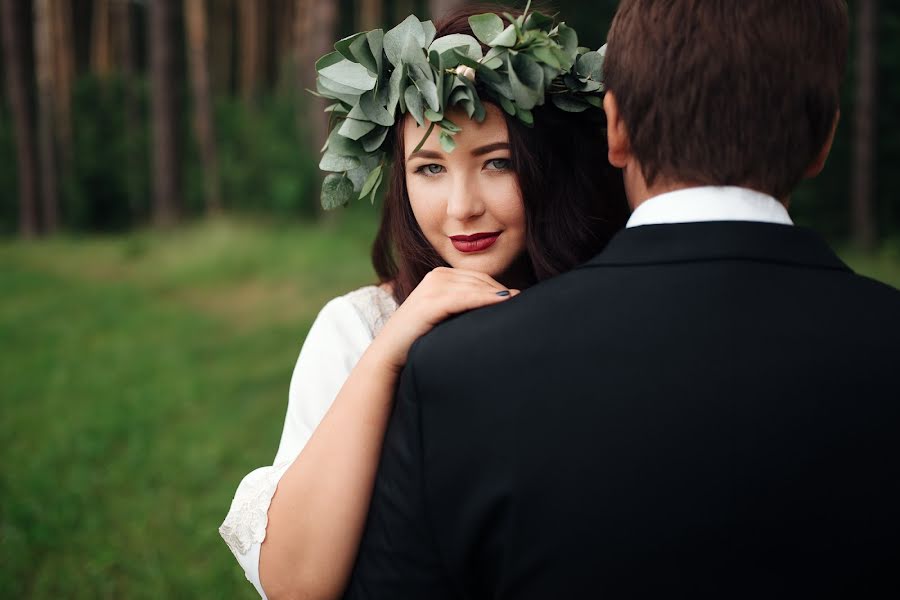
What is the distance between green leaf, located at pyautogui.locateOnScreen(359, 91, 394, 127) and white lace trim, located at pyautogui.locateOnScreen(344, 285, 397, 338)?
519 mm

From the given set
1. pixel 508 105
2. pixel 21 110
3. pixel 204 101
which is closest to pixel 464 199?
pixel 508 105

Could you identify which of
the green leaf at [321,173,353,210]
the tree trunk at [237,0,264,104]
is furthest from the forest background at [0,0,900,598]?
the green leaf at [321,173,353,210]

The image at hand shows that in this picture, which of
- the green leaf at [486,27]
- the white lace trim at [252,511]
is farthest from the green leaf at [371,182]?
the white lace trim at [252,511]

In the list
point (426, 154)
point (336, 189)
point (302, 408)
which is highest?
point (426, 154)

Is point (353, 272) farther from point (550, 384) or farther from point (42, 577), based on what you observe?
point (550, 384)

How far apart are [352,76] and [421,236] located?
471 millimetres

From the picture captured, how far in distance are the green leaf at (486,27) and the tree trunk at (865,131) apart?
1147 cm

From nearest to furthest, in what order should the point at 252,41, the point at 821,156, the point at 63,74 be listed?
the point at 821,156, the point at 63,74, the point at 252,41

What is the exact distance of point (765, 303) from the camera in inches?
50.3

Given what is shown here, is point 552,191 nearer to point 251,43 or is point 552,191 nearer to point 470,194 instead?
point 470,194

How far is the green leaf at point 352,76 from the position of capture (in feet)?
6.90

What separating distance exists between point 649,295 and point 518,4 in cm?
155

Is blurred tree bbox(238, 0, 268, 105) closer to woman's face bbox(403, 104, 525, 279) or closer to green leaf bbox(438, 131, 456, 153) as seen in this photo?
woman's face bbox(403, 104, 525, 279)

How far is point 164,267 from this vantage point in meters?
10.6
